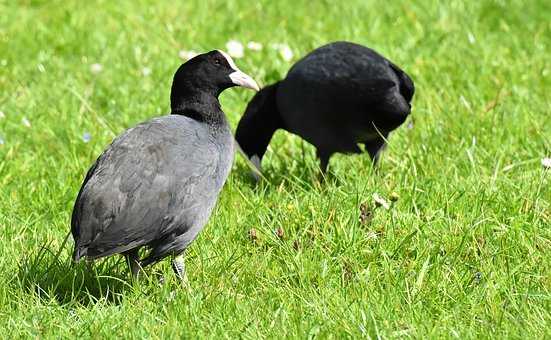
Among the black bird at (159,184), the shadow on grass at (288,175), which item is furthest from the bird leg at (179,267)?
the shadow on grass at (288,175)

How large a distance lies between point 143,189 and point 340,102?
171 cm

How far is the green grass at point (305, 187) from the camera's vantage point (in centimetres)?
383

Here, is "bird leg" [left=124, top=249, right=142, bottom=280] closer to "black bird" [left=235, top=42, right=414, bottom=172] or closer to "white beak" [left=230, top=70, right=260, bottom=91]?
"white beak" [left=230, top=70, right=260, bottom=91]

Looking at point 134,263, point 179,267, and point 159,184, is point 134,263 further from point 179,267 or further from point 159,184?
point 159,184

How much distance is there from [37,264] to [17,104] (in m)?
2.46

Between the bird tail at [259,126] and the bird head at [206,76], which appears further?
the bird tail at [259,126]

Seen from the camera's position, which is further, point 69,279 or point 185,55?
point 185,55

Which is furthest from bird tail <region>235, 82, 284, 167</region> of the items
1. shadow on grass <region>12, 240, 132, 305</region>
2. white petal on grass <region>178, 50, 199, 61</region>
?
shadow on grass <region>12, 240, 132, 305</region>

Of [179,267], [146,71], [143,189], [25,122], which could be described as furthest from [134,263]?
[146,71]

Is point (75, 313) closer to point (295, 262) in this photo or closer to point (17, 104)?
point (295, 262)

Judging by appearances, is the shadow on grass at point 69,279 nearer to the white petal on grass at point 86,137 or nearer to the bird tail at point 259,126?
the white petal on grass at point 86,137

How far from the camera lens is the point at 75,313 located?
154 inches

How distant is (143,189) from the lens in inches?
153

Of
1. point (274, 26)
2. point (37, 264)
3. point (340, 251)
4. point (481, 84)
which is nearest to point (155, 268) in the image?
point (37, 264)
